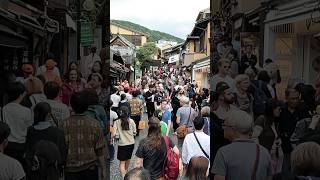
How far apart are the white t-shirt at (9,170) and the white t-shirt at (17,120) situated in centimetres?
166

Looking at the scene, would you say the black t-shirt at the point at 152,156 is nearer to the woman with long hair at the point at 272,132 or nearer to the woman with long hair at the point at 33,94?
the woman with long hair at the point at 272,132

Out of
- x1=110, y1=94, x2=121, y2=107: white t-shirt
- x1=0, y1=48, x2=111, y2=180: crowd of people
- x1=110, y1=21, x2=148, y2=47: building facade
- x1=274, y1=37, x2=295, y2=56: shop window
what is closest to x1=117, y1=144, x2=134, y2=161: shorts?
x1=0, y1=48, x2=111, y2=180: crowd of people

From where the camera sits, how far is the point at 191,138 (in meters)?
6.54

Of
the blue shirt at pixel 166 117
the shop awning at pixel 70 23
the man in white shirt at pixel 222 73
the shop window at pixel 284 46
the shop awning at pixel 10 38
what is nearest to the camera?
the shop awning at pixel 10 38

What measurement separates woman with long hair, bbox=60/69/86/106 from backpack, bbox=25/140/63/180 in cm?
392

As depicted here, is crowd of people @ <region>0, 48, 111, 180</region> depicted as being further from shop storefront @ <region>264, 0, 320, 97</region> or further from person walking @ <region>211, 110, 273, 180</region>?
shop storefront @ <region>264, 0, 320, 97</region>

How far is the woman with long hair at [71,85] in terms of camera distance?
866 cm

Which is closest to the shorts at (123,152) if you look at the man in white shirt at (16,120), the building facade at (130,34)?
the man in white shirt at (16,120)

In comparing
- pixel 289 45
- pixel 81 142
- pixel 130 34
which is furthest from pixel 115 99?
pixel 130 34

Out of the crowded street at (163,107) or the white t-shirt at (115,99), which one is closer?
the crowded street at (163,107)

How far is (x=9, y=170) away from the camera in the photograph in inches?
155

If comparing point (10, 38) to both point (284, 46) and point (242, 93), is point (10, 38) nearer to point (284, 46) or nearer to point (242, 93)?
point (242, 93)

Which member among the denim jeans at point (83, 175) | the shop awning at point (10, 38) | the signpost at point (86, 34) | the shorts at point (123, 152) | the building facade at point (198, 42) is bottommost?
the shorts at point (123, 152)

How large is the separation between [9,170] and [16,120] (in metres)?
1.75
